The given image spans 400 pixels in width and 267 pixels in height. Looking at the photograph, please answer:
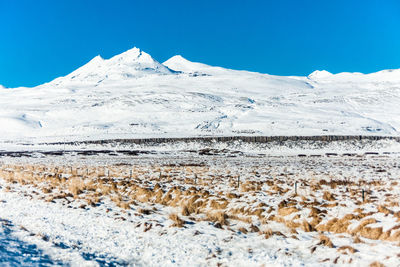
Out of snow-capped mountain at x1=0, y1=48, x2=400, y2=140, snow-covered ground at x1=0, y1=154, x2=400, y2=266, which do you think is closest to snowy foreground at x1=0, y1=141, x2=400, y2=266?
snow-covered ground at x1=0, y1=154, x2=400, y2=266

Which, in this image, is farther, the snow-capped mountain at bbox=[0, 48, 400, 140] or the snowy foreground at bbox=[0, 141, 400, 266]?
the snow-capped mountain at bbox=[0, 48, 400, 140]

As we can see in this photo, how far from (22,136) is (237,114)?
83998mm

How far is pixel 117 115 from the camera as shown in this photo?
5753 inches

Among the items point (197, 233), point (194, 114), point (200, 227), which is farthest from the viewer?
point (194, 114)

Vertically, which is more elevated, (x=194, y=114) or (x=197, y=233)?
(x=194, y=114)

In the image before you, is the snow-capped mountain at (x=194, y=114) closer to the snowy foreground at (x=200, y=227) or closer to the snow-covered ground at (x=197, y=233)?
the snowy foreground at (x=200, y=227)

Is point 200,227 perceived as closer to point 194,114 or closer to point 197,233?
point 197,233

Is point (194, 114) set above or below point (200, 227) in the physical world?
above

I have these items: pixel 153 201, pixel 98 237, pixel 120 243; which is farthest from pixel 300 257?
pixel 153 201

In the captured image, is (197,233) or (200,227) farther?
(200,227)

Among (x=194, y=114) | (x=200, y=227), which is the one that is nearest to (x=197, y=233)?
(x=200, y=227)

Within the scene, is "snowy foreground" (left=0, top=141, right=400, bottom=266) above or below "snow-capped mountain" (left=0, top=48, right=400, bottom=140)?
below

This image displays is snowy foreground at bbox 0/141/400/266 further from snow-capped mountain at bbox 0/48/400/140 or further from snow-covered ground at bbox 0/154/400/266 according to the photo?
snow-capped mountain at bbox 0/48/400/140

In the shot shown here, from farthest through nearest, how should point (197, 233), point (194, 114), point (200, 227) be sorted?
point (194, 114) → point (200, 227) → point (197, 233)
